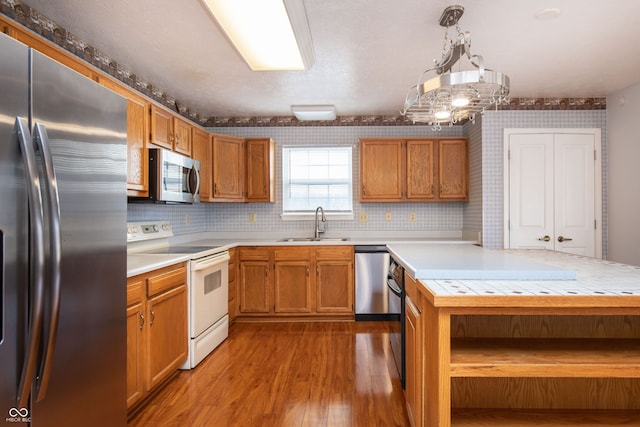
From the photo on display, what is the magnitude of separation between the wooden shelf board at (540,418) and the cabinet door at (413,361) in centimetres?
18

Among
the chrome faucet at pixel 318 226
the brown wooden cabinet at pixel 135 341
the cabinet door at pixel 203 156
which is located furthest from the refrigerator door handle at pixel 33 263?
the chrome faucet at pixel 318 226

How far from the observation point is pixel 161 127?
118 inches

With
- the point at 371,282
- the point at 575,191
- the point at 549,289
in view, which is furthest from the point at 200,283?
the point at 575,191

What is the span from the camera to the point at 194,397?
2.39 m

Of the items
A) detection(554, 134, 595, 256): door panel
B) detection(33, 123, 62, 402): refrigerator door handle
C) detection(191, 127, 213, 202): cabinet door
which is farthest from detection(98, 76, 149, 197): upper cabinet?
detection(554, 134, 595, 256): door panel

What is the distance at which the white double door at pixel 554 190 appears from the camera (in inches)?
154

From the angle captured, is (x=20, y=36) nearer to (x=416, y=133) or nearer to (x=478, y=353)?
(x=478, y=353)

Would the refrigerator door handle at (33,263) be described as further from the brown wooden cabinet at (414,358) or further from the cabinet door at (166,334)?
the brown wooden cabinet at (414,358)

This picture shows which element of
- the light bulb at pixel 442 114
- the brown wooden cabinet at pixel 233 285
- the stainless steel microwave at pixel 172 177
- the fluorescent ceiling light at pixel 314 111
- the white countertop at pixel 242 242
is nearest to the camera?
the light bulb at pixel 442 114

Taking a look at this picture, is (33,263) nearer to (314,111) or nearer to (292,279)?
(292,279)

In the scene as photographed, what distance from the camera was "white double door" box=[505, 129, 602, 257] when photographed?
390 cm

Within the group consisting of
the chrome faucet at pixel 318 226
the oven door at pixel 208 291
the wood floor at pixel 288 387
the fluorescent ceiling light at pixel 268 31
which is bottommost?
the wood floor at pixel 288 387

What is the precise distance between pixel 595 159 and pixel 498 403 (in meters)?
3.35

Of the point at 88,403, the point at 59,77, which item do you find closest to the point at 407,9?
the point at 59,77
